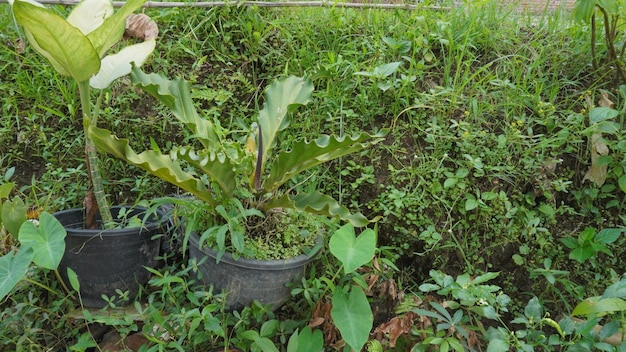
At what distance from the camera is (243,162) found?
152 centimetres

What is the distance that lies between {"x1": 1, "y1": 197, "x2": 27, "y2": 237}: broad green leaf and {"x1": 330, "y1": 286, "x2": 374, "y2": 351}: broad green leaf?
3.47 ft

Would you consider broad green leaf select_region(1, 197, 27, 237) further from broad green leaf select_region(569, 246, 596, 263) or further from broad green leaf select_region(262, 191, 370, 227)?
broad green leaf select_region(569, 246, 596, 263)

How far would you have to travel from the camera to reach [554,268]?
187cm

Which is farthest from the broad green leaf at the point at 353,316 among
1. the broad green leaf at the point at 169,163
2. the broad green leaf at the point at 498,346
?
the broad green leaf at the point at 169,163

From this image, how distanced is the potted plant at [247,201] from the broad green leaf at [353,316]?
8.1 inches

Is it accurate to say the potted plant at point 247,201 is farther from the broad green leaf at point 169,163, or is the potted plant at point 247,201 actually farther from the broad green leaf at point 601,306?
the broad green leaf at point 601,306

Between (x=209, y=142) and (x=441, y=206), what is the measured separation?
0.96 metres

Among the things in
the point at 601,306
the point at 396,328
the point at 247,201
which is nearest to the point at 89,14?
the point at 247,201

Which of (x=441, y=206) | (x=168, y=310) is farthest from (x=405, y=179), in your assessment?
(x=168, y=310)

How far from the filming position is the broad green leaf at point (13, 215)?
150 centimetres

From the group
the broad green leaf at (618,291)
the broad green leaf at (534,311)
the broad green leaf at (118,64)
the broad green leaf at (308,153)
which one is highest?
the broad green leaf at (118,64)

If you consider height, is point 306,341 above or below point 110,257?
below

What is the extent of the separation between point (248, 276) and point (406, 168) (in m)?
0.83

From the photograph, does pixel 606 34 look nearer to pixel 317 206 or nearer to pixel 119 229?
pixel 317 206
